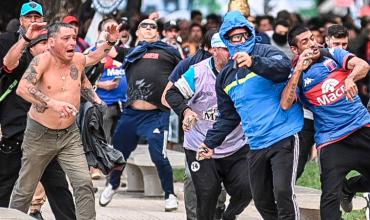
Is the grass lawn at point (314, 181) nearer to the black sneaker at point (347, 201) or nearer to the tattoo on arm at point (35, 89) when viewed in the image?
the black sneaker at point (347, 201)

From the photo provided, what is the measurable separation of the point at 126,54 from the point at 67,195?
4469 mm

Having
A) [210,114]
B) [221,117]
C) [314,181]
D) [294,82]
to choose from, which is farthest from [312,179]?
[294,82]

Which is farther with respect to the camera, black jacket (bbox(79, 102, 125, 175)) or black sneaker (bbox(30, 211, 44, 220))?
black sneaker (bbox(30, 211, 44, 220))

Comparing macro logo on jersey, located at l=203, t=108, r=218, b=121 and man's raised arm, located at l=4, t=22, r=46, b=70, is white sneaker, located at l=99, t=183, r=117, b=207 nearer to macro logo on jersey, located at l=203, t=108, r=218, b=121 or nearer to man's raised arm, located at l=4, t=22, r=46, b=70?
macro logo on jersey, located at l=203, t=108, r=218, b=121

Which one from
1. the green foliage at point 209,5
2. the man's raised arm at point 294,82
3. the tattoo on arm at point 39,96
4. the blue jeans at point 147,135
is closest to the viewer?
the man's raised arm at point 294,82

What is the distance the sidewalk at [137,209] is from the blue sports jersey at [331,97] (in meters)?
2.74

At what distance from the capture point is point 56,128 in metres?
9.62

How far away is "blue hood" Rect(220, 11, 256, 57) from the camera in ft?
29.8

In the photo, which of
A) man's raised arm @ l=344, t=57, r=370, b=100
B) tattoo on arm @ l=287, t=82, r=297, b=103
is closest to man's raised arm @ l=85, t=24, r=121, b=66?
tattoo on arm @ l=287, t=82, r=297, b=103

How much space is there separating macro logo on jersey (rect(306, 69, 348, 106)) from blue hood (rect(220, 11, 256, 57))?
2.42 feet

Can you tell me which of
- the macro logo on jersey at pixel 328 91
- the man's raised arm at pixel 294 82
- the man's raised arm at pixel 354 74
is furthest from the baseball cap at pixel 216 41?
the man's raised arm at pixel 354 74

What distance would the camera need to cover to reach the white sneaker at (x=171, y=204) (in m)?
12.6

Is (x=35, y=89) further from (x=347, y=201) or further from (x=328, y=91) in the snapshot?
(x=347, y=201)

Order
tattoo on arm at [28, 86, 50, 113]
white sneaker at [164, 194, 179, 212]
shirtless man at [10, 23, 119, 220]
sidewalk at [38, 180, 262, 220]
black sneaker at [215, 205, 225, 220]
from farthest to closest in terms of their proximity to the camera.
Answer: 1. white sneaker at [164, 194, 179, 212]
2. sidewalk at [38, 180, 262, 220]
3. black sneaker at [215, 205, 225, 220]
4. shirtless man at [10, 23, 119, 220]
5. tattoo on arm at [28, 86, 50, 113]
